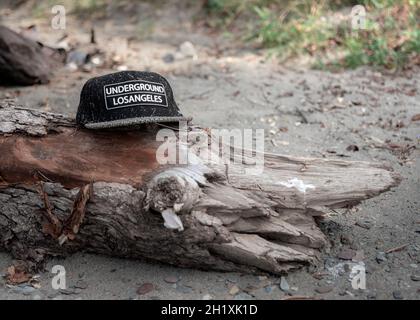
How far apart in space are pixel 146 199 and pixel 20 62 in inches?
118

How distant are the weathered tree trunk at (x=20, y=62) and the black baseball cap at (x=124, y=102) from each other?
8.12ft

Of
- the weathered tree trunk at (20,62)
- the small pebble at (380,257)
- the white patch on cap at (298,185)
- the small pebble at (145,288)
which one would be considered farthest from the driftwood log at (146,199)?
the weathered tree trunk at (20,62)

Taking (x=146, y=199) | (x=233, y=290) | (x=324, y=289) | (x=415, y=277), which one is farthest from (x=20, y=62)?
(x=415, y=277)

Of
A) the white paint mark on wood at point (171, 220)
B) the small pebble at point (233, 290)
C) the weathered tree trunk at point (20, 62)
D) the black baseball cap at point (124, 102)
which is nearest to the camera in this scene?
the white paint mark on wood at point (171, 220)

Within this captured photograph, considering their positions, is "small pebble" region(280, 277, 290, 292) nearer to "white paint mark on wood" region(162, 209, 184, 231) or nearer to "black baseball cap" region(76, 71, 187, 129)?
"white paint mark on wood" region(162, 209, 184, 231)

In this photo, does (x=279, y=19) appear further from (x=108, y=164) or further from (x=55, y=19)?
(x=108, y=164)

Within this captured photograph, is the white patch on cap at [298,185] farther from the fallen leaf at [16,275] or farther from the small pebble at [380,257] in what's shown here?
the fallen leaf at [16,275]

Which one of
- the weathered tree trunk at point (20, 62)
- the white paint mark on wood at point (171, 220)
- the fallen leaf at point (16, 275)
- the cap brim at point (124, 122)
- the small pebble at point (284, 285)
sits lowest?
the small pebble at point (284, 285)

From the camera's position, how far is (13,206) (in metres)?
2.32

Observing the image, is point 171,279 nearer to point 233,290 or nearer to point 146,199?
point 233,290

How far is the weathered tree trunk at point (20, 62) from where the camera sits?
14.9 ft

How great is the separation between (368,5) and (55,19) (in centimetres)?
365

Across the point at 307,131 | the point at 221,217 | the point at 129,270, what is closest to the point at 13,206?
the point at 129,270

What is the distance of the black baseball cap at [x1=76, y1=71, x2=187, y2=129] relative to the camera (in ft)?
7.51
